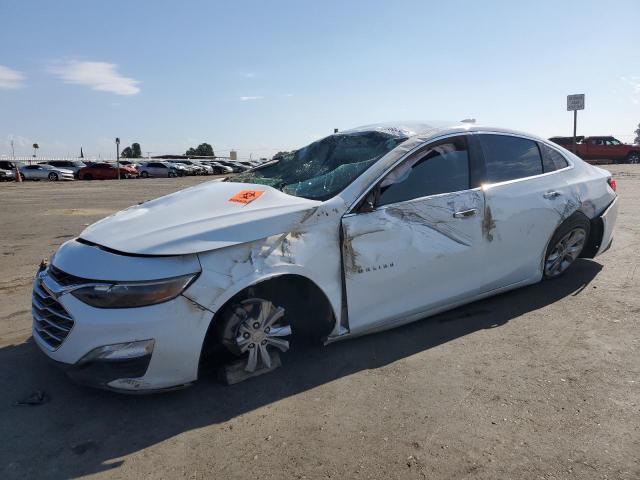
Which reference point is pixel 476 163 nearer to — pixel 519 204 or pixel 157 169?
pixel 519 204

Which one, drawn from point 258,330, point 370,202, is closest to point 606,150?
point 370,202

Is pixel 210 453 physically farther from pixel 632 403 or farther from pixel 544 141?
pixel 544 141

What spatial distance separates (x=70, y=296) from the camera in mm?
2744

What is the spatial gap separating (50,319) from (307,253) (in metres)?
1.53

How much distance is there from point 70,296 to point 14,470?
86 cm

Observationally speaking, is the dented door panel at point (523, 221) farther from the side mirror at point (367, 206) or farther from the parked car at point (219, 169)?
the parked car at point (219, 169)

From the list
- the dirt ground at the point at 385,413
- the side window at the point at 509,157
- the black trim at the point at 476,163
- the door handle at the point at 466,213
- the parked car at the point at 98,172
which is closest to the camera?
the dirt ground at the point at 385,413

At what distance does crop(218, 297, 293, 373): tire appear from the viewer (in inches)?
117

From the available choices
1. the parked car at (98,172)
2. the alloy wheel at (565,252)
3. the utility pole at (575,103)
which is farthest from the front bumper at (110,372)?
the parked car at (98,172)

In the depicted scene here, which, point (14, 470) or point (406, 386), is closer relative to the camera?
point (14, 470)

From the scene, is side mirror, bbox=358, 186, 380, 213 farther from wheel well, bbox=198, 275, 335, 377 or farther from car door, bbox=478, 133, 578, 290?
car door, bbox=478, 133, 578, 290

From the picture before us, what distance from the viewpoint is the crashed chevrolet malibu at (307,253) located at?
2725 mm

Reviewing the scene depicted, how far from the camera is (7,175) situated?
3559cm

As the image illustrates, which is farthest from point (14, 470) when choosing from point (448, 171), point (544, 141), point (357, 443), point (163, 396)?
point (544, 141)
